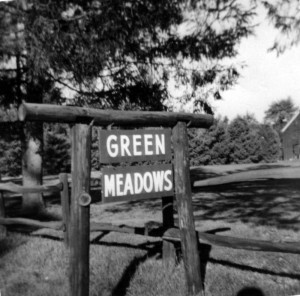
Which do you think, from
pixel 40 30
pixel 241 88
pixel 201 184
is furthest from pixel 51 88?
pixel 201 184

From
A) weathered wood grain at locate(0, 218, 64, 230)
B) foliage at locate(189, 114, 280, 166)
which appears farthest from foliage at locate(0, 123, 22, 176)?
weathered wood grain at locate(0, 218, 64, 230)

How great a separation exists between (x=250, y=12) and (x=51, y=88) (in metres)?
4.42

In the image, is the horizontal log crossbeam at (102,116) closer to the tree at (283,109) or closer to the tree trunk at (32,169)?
the tree at (283,109)

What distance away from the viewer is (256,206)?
9.54 meters

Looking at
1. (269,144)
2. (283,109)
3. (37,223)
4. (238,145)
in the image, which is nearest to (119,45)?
(37,223)

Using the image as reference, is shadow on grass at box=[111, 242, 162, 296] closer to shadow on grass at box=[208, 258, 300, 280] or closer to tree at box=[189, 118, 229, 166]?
shadow on grass at box=[208, 258, 300, 280]

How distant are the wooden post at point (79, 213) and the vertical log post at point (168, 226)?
1.46 m

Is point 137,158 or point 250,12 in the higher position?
point 250,12

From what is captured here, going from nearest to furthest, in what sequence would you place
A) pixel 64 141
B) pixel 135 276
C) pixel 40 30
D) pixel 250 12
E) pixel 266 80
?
pixel 135 276 < pixel 266 80 < pixel 40 30 < pixel 250 12 < pixel 64 141

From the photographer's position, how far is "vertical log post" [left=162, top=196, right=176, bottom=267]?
14.5 feet

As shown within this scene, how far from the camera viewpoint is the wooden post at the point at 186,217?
378cm

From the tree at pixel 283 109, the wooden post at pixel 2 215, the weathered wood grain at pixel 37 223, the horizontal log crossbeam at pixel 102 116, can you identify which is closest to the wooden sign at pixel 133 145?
the horizontal log crossbeam at pixel 102 116

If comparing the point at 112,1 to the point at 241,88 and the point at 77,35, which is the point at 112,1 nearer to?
the point at 77,35

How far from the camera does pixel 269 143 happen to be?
33.2m
